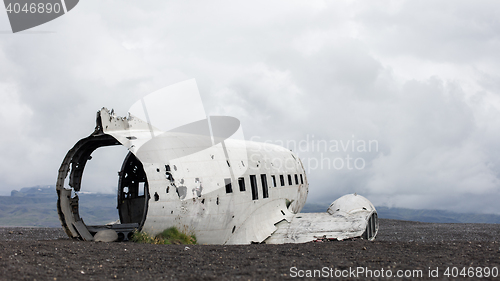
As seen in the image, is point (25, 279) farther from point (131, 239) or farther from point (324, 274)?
point (324, 274)

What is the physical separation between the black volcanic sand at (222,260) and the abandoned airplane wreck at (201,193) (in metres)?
1.40

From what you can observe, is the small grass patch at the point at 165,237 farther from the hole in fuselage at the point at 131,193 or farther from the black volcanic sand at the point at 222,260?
the hole in fuselage at the point at 131,193

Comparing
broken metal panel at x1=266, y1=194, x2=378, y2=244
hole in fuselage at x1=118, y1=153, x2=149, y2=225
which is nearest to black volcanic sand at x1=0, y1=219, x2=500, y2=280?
broken metal panel at x1=266, y1=194, x2=378, y2=244

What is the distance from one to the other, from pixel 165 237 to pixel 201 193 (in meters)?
1.93

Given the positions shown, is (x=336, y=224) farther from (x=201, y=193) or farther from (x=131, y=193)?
(x=131, y=193)

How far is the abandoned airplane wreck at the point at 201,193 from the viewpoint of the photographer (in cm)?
1274

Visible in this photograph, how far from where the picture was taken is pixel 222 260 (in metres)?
10.4

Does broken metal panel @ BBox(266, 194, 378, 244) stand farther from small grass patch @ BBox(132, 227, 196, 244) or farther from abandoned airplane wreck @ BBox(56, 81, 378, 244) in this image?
small grass patch @ BBox(132, 227, 196, 244)

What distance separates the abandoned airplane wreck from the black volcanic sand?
4.61 ft

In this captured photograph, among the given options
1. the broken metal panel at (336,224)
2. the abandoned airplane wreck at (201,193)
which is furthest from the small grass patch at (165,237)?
the broken metal panel at (336,224)

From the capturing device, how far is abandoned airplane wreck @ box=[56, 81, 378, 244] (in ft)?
41.8

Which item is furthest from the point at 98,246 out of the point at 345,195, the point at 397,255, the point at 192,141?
the point at 345,195

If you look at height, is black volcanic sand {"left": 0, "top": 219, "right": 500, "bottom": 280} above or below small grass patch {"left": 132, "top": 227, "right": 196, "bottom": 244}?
below

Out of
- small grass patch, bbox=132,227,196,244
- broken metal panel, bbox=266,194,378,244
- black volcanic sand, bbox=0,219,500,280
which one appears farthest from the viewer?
broken metal panel, bbox=266,194,378,244
